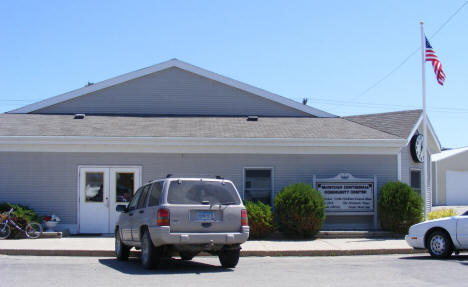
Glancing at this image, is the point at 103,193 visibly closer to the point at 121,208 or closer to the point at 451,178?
the point at 121,208

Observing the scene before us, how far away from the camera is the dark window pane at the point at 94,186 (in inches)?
728

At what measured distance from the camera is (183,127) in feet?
65.1

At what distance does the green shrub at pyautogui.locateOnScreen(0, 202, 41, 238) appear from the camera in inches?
661

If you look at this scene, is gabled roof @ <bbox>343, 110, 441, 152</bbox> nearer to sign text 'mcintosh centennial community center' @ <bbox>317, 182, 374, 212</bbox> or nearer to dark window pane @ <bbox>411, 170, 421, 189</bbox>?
dark window pane @ <bbox>411, 170, 421, 189</bbox>

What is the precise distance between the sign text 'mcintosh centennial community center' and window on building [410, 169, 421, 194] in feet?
8.23

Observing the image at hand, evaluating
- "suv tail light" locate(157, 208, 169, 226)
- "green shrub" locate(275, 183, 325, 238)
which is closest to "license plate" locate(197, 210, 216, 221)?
"suv tail light" locate(157, 208, 169, 226)

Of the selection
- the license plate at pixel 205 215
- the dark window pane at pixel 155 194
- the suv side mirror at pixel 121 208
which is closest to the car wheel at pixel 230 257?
the license plate at pixel 205 215

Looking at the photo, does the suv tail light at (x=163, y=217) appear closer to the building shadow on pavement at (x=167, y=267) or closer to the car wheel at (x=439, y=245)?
the building shadow on pavement at (x=167, y=267)

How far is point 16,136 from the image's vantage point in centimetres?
1794

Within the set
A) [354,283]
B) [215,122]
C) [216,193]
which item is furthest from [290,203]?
[354,283]

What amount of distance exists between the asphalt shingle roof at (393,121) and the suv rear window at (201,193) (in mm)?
9784

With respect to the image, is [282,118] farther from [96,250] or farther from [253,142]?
[96,250]

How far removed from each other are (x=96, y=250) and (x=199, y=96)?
9383 millimetres

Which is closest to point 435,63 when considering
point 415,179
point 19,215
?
point 415,179
